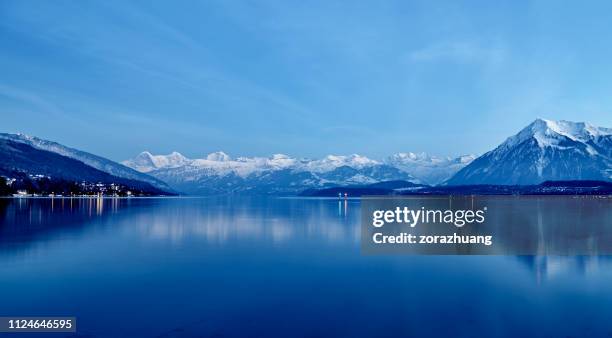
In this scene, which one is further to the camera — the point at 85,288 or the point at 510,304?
the point at 85,288

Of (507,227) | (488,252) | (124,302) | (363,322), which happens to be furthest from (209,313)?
(507,227)

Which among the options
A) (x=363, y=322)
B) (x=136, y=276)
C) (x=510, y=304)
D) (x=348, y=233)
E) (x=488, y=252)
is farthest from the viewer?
(x=348, y=233)

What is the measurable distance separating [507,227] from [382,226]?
66.0 feet

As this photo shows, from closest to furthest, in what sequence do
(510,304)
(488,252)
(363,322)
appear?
(363,322), (510,304), (488,252)

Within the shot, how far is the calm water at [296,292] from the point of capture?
846 inches

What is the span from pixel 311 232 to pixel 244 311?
49180mm

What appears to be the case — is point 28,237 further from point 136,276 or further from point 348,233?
point 348,233

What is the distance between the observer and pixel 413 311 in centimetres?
2470

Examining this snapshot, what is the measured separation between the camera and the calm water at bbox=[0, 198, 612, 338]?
846 inches

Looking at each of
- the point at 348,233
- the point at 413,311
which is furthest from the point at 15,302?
the point at 348,233

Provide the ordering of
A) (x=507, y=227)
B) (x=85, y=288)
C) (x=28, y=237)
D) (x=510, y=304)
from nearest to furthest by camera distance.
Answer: (x=510, y=304) → (x=85, y=288) → (x=28, y=237) → (x=507, y=227)

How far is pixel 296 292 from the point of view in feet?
97.1

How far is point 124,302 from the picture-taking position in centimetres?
2538

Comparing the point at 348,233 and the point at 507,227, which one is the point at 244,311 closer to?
the point at 348,233
